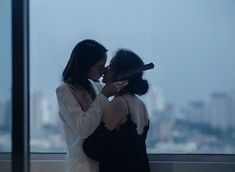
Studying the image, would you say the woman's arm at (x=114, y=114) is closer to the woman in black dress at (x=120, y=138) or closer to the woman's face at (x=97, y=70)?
the woman in black dress at (x=120, y=138)

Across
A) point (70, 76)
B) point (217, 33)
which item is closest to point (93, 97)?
point (70, 76)

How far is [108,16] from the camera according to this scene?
8.11 feet

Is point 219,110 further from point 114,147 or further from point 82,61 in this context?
point 82,61

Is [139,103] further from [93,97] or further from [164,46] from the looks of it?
[164,46]

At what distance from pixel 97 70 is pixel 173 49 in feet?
2.28

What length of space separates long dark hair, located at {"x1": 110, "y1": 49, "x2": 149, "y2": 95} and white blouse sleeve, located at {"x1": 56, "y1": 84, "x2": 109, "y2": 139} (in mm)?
A: 153

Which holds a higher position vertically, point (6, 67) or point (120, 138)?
point (6, 67)

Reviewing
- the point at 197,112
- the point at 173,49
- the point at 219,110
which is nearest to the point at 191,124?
the point at 197,112

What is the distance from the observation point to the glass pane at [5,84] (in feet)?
7.27

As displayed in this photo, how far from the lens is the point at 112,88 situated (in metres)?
1.87

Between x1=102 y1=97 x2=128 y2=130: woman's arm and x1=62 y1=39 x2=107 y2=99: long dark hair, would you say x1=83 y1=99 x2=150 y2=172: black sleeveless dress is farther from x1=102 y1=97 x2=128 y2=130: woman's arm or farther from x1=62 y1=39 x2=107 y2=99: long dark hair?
x1=62 y1=39 x2=107 y2=99: long dark hair

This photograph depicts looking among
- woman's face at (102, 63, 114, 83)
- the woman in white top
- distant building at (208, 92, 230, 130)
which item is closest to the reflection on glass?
the woman in white top

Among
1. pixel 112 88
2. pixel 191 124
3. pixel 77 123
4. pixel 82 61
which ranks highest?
pixel 82 61

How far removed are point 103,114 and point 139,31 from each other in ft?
2.60
